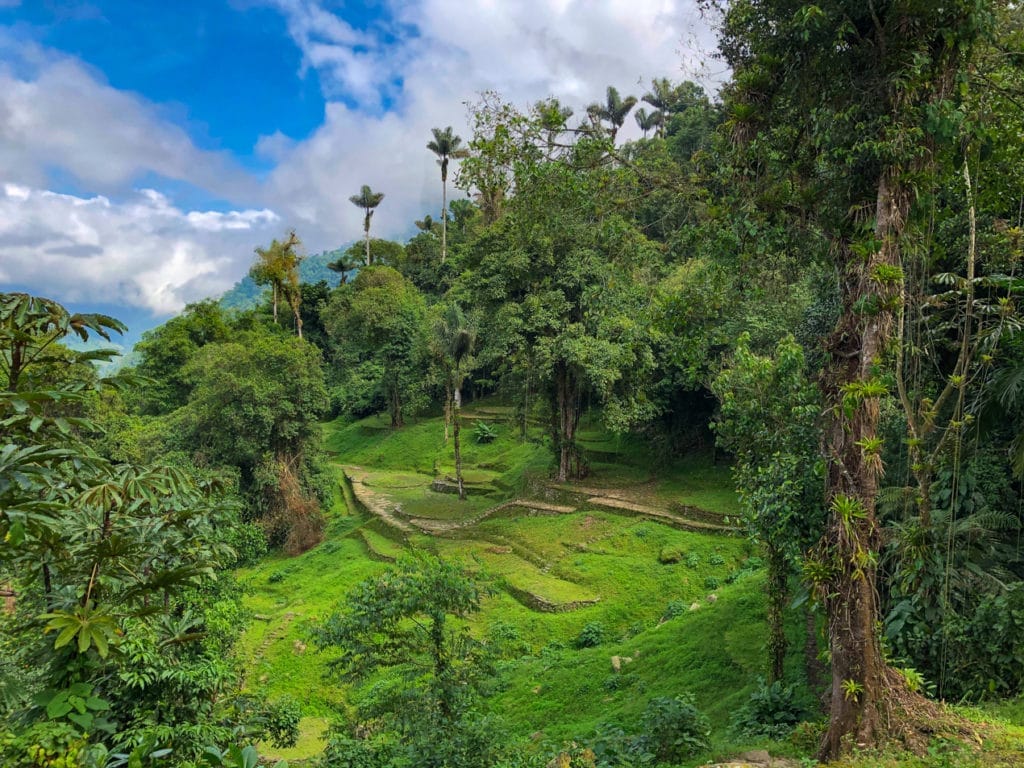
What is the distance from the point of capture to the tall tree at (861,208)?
4730mm

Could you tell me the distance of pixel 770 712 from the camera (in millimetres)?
7109

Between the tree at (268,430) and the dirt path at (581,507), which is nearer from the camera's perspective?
the dirt path at (581,507)

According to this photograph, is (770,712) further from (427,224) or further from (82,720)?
(427,224)

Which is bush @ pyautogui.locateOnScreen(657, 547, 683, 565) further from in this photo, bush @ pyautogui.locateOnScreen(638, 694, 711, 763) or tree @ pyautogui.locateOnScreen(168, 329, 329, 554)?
tree @ pyautogui.locateOnScreen(168, 329, 329, 554)

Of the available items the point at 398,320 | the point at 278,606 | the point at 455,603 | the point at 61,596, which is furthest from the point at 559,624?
the point at 398,320

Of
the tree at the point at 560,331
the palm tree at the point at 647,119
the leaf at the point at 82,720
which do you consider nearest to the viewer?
the leaf at the point at 82,720

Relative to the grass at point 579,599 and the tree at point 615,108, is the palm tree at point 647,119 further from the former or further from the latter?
the grass at point 579,599

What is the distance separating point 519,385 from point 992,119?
17748 millimetres

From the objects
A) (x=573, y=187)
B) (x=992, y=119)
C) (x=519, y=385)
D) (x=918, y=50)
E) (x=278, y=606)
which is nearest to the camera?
(x=918, y=50)

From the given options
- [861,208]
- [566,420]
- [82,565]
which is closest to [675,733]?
[861,208]

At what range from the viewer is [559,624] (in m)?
14.1

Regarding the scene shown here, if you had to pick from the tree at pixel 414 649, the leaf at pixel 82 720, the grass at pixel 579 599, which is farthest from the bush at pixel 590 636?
the leaf at pixel 82 720

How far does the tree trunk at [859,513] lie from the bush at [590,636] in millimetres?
8704

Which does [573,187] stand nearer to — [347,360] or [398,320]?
[398,320]
